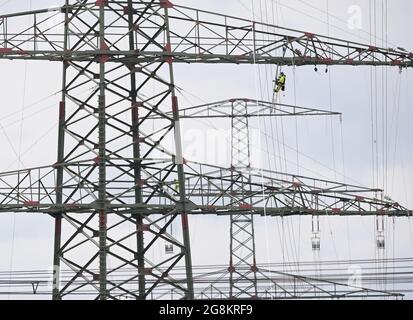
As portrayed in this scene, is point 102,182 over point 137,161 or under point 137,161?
under

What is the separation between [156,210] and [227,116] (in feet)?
65.4

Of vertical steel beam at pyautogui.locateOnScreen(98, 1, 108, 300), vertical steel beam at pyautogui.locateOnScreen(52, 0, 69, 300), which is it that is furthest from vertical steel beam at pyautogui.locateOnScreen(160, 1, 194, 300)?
vertical steel beam at pyautogui.locateOnScreen(52, 0, 69, 300)

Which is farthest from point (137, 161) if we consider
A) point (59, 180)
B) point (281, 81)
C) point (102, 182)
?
point (281, 81)

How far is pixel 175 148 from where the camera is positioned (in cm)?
5547

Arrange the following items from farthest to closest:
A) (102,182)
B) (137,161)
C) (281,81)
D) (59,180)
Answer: (281,81), (137,161), (59,180), (102,182)

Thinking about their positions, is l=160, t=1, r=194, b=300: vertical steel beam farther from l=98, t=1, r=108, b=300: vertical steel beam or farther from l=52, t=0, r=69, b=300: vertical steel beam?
l=52, t=0, r=69, b=300: vertical steel beam

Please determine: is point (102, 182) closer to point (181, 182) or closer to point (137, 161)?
point (137, 161)

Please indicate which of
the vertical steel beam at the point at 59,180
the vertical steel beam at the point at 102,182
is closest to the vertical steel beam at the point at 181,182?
the vertical steel beam at the point at 102,182

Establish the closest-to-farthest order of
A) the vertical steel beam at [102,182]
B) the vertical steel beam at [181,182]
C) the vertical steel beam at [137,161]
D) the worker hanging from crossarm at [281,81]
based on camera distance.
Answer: the vertical steel beam at [102,182] → the vertical steel beam at [181,182] → the vertical steel beam at [137,161] → the worker hanging from crossarm at [281,81]

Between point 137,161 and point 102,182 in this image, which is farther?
point 137,161

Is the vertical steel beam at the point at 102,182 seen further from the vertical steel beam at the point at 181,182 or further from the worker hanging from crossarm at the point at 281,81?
the worker hanging from crossarm at the point at 281,81

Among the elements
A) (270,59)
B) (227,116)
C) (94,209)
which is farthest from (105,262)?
(227,116)

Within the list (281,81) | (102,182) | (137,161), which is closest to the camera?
(102,182)

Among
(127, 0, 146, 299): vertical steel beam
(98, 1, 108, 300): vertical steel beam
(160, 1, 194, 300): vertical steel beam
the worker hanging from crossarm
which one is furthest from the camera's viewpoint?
the worker hanging from crossarm
